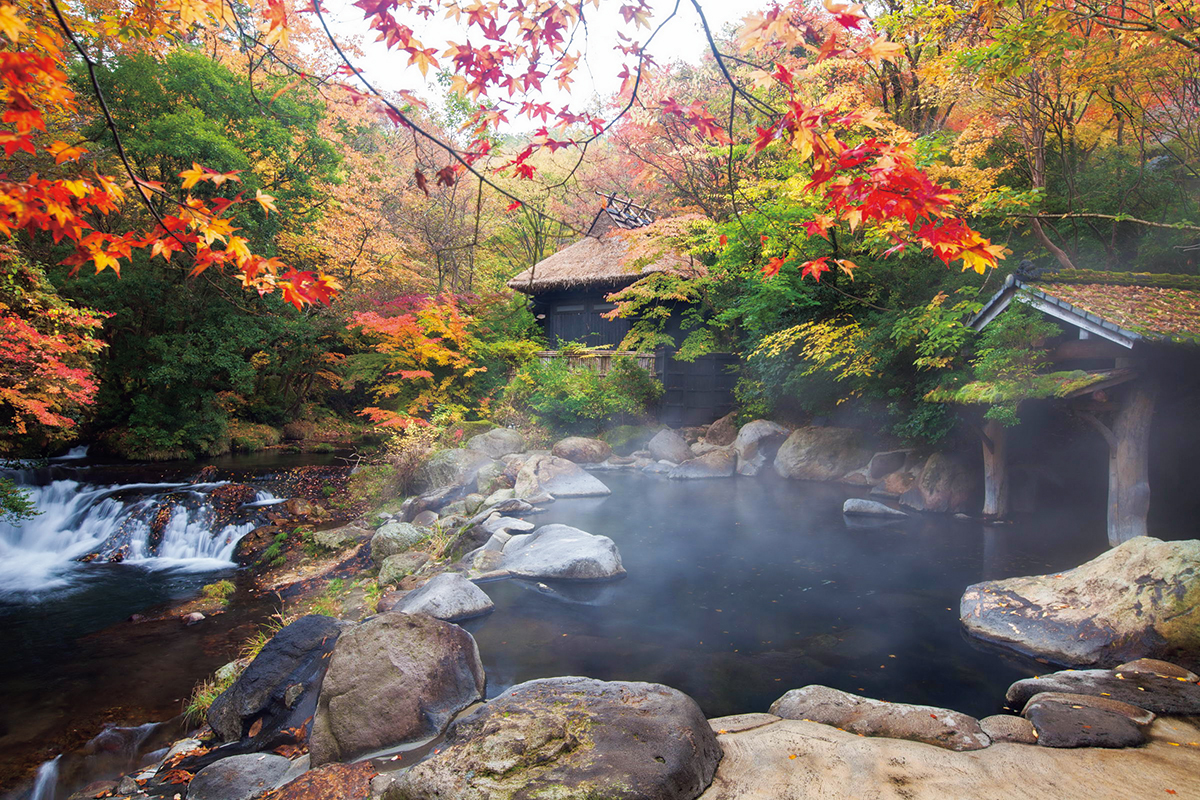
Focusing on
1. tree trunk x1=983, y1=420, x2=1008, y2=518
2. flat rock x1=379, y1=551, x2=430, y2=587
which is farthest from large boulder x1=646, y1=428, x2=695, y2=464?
flat rock x1=379, y1=551, x2=430, y2=587

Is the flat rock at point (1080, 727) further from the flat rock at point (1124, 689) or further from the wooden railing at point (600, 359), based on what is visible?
the wooden railing at point (600, 359)

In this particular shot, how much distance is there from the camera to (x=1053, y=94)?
8.93 m

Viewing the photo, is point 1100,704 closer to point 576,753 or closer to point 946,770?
point 946,770

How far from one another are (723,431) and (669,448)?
1.62 meters

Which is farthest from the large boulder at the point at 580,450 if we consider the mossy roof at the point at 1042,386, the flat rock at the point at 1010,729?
the flat rock at the point at 1010,729

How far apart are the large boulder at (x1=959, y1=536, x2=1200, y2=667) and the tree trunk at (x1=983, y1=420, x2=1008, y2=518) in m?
3.64

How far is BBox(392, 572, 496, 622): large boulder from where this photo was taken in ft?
19.2

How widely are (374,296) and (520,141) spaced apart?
21.3 m

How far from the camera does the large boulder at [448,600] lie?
5.84m

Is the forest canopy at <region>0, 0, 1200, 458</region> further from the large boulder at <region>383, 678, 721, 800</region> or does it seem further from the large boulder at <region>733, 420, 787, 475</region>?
the large boulder at <region>383, 678, 721, 800</region>

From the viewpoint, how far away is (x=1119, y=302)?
243 inches

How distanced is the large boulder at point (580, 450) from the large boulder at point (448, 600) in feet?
24.4

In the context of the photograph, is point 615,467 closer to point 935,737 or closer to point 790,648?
point 790,648

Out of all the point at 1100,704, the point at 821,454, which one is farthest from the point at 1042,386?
the point at 821,454
